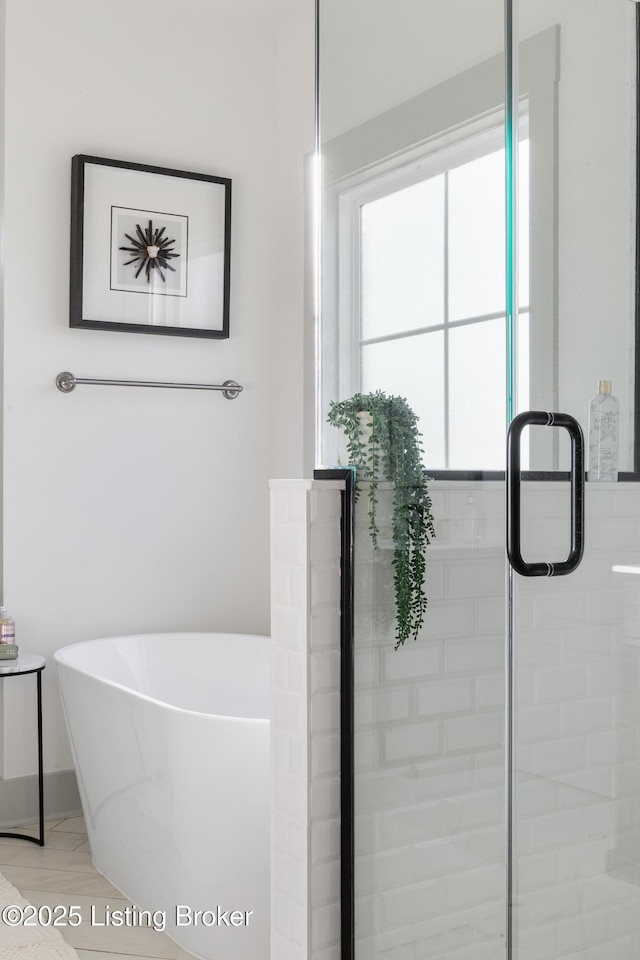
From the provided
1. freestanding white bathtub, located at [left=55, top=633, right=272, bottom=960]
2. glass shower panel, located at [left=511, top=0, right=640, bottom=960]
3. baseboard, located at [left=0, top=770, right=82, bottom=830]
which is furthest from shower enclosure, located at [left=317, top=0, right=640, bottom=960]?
baseboard, located at [left=0, top=770, right=82, bottom=830]

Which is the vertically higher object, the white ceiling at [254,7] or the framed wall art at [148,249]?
the white ceiling at [254,7]

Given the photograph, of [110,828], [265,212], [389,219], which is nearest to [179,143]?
[265,212]

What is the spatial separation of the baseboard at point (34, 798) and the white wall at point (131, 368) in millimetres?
45

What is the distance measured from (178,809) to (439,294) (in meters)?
1.38

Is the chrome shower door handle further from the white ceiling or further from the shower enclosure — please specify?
the white ceiling

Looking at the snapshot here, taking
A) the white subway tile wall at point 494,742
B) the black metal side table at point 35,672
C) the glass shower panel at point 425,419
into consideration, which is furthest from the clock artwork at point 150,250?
the white subway tile wall at point 494,742

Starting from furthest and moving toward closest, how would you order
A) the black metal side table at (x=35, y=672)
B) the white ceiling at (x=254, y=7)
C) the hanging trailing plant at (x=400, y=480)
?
the white ceiling at (x=254, y=7) < the black metal side table at (x=35, y=672) < the hanging trailing plant at (x=400, y=480)

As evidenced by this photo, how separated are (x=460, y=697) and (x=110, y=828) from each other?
1490 mm

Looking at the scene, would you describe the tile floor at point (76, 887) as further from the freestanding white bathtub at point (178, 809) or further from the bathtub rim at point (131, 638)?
the bathtub rim at point (131, 638)

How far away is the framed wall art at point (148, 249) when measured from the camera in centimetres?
319

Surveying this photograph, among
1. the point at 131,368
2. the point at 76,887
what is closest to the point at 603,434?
the point at 76,887

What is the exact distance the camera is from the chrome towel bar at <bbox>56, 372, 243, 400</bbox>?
3.17 m

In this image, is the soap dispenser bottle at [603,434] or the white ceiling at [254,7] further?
the white ceiling at [254,7]

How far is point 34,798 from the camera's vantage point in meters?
3.14
